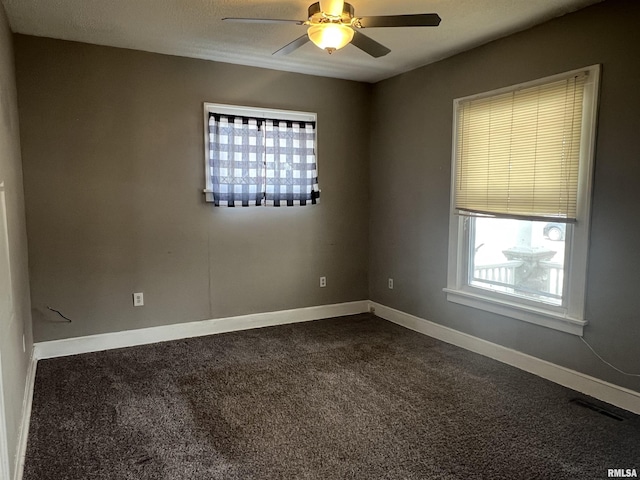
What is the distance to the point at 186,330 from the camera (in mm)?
4094

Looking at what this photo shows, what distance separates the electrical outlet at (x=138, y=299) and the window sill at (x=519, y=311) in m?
2.69

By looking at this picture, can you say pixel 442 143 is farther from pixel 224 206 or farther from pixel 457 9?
pixel 224 206

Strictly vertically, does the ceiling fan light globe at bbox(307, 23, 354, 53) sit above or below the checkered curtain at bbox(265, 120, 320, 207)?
above

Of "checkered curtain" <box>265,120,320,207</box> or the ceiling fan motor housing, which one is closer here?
the ceiling fan motor housing

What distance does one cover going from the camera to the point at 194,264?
162 inches

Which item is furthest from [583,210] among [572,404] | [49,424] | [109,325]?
[109,325]

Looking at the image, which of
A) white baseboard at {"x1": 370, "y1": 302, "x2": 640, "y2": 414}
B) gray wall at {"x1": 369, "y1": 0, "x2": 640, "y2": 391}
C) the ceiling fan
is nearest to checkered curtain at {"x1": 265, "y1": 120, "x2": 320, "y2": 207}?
gray wall at {"x1": 369, "y1": 0, "x2": 640, "y2": 391}

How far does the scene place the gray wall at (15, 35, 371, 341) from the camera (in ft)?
11.5

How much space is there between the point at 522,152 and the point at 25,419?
3631 millimetres

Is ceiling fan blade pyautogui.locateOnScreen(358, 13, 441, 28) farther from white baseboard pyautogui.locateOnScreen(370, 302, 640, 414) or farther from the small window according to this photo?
white baseboard pyautogui.locateOnScreen(370, 302, 640, 414)

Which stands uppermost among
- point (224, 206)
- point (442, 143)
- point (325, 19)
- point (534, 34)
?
point (534, 34)

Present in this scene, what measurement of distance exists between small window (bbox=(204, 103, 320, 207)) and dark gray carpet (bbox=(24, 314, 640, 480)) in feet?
4.78

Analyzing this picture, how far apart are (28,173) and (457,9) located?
333 cm
